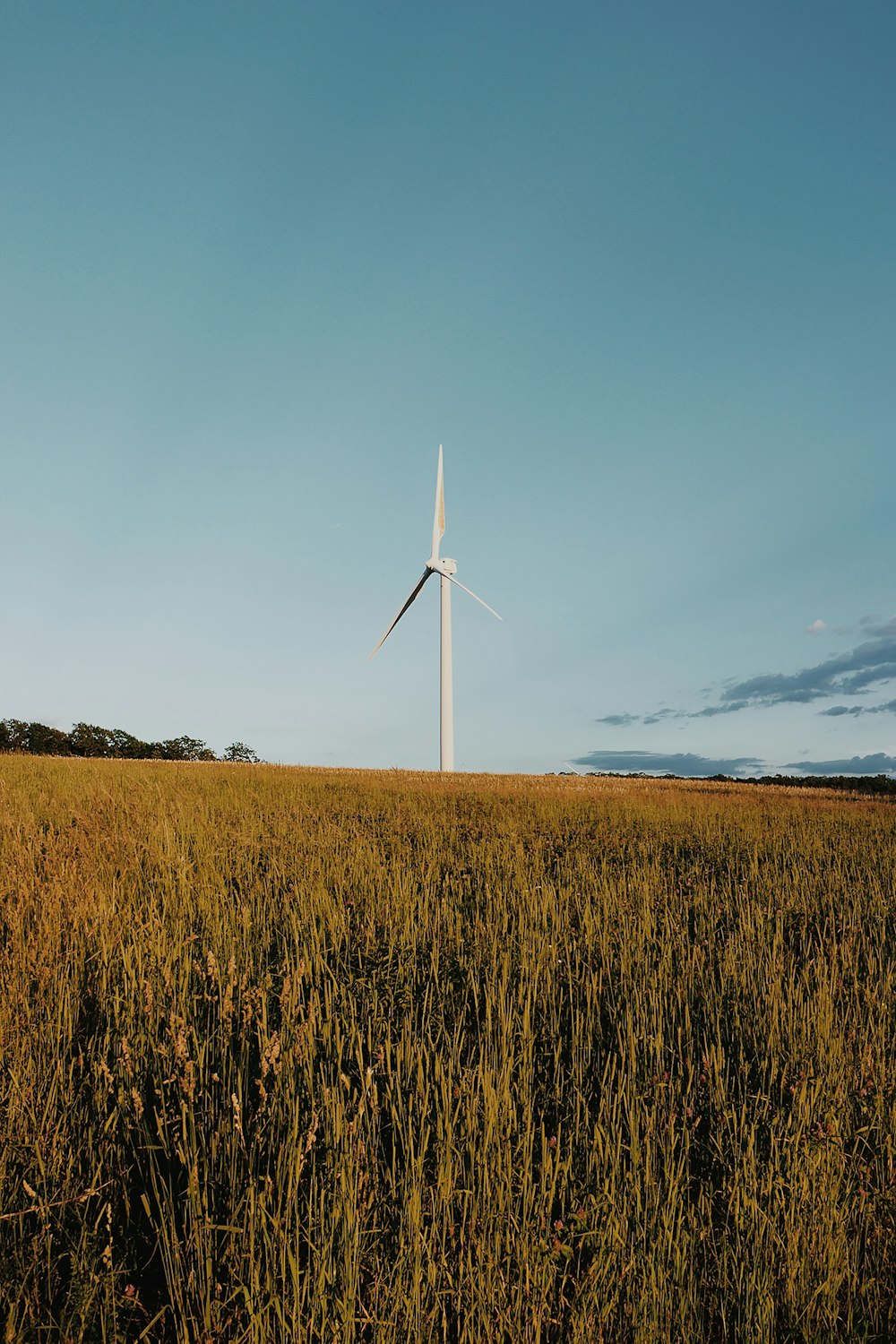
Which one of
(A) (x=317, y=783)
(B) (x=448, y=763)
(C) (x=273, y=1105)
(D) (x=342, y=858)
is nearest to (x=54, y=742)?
(B) (x=448, y=763)

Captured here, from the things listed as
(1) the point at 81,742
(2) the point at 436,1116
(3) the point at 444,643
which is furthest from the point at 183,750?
(2) the point at 436,1116

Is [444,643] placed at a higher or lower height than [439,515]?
lower

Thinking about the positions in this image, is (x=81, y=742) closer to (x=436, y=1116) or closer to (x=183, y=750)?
(x=183, y=750)

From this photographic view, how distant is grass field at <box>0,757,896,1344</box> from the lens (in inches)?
88.0

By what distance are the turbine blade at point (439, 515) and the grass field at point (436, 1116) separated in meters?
37.6

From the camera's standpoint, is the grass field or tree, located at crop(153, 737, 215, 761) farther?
tree, located at crop(153, 737, 215, 761)

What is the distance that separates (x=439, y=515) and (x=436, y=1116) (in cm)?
4409

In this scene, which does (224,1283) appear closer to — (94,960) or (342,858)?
(94,960)

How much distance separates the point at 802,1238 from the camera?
2.58 metres

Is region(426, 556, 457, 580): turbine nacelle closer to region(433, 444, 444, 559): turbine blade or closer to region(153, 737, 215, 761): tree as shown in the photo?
region(433, 444, 444, 559): turbine blade

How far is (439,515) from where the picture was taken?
149ft

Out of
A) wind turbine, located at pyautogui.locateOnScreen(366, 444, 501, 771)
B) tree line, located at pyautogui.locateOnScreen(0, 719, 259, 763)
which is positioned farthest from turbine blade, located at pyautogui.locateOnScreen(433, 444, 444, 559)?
tree line, located at pyautogui.locateOnScreen(0, 719, 259, 763)

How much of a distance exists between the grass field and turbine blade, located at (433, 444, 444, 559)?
37.6m

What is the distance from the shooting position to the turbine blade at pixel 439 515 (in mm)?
43594
